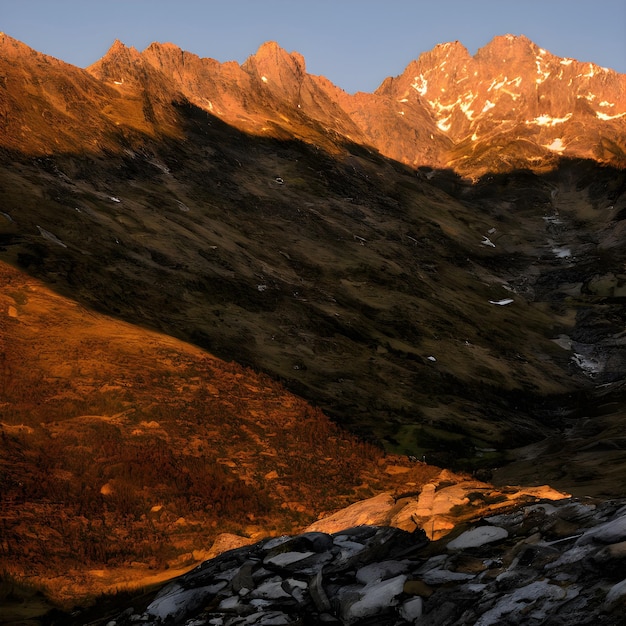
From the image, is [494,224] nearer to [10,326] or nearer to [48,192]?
[48,192]

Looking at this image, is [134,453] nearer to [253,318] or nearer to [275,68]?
[253,318]

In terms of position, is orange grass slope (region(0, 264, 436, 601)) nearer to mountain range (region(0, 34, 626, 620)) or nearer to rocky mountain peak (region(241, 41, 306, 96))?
mountain range (region(0, 34, 626, 620))

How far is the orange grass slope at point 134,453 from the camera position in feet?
62.7

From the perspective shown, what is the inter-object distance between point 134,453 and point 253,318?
26239 millimetres

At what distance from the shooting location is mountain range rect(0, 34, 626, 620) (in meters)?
25.1

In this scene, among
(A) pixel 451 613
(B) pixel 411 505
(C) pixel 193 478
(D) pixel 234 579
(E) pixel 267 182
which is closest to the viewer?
(A) pixel 451 613

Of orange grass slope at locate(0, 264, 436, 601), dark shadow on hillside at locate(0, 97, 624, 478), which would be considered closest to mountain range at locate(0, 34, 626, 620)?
orange grass slope at locate(0, 264, 436, 601)

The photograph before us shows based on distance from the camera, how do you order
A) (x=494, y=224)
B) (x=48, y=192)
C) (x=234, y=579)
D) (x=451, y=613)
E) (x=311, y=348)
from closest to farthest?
(x=451, y=613)
(x=234, y=579)
(x=311, y=348)
(x=48, y=192)
(x=494, y=224)

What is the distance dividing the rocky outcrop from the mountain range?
7.53 metres

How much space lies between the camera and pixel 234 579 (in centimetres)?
1286

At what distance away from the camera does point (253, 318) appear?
163ft

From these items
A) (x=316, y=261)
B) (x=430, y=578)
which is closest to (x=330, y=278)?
(x=316, y=261)

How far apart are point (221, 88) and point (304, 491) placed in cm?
13697

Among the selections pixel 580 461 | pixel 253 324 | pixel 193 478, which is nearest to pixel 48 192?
pixel 253 324
